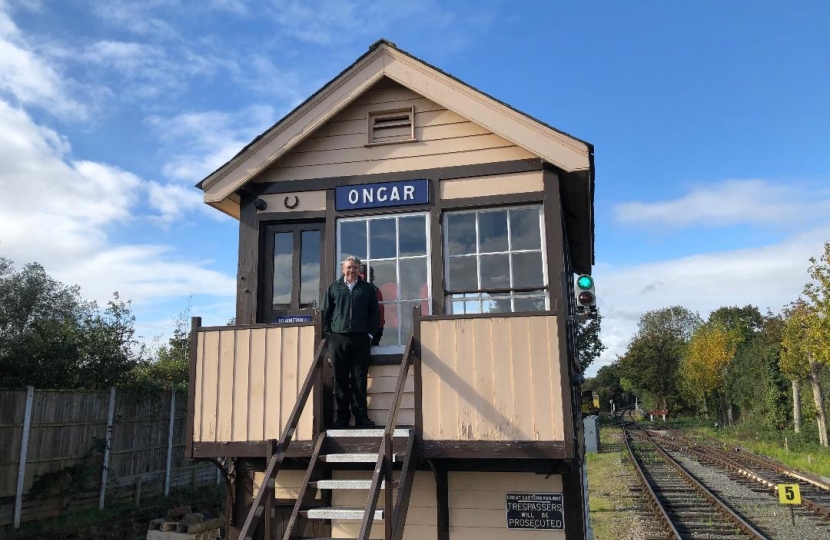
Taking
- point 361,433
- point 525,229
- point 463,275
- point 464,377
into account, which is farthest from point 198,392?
point 525,229

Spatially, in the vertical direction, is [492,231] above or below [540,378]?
above

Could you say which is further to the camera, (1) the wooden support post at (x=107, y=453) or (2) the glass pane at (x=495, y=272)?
(1) the wooden support post at (x=107, y=453)

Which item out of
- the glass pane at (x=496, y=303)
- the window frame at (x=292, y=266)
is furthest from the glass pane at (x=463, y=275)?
the window frame at (x=292, y=266)

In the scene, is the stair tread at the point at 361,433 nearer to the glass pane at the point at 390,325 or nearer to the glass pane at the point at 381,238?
the glass pane at the point at 390,325

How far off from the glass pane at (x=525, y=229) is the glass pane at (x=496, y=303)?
558 mm

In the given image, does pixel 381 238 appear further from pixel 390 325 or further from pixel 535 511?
pixel 535 511

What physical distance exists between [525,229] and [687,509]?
12.3m

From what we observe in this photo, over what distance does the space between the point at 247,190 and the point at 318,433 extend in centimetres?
318

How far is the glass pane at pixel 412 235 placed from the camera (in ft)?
23.5

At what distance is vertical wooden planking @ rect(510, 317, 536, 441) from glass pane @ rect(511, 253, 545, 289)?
1141 millimetres

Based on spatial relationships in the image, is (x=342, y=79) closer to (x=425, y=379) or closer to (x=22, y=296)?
(x=425, y=379)

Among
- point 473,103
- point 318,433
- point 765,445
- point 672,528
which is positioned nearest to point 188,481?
point 672,528

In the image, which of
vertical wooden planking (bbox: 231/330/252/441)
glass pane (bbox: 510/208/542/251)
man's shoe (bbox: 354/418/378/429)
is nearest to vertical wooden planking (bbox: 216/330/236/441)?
vertical wooden planking (bbox: 231/330/252/441)

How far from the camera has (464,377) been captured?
230 inches
